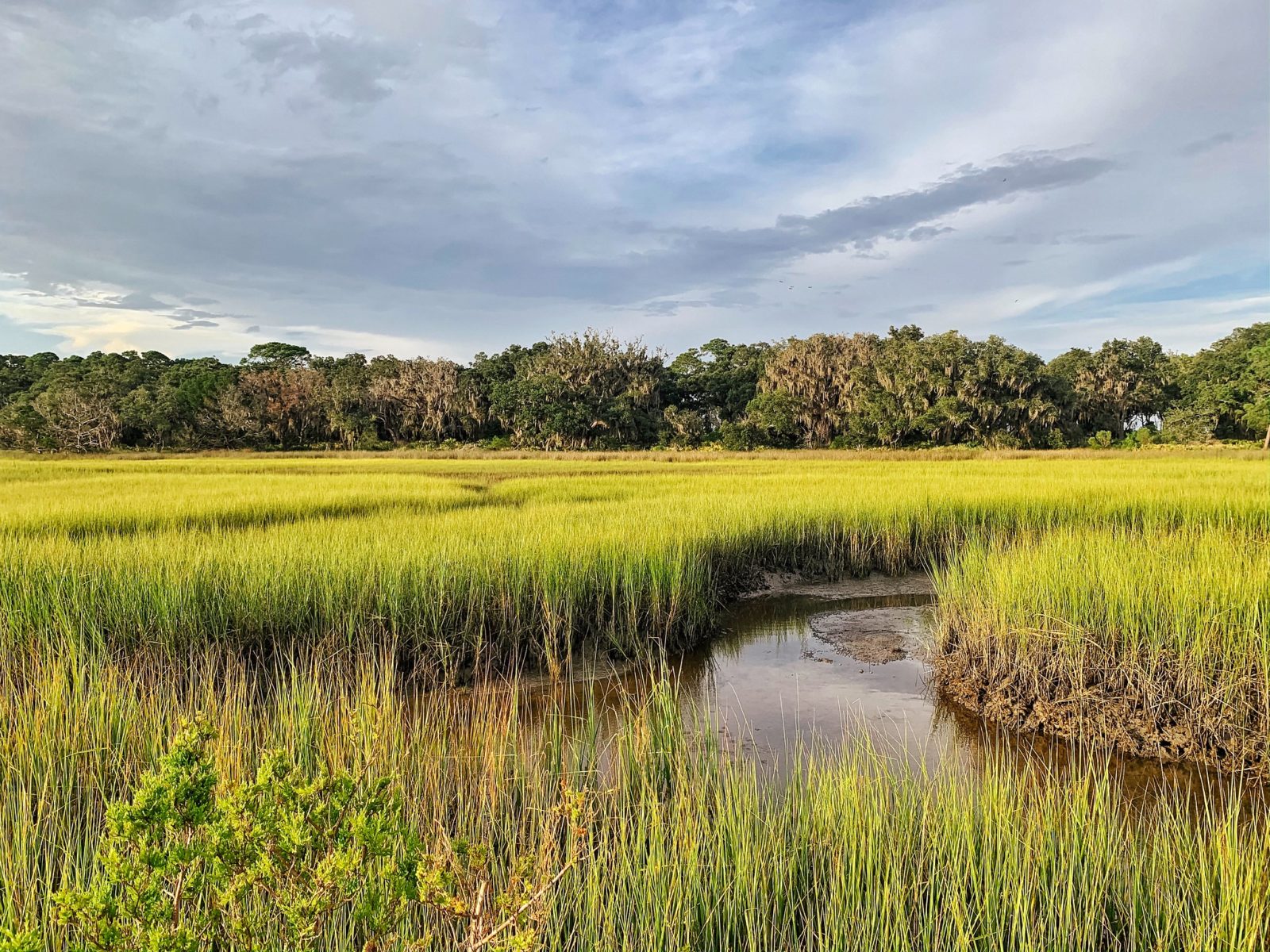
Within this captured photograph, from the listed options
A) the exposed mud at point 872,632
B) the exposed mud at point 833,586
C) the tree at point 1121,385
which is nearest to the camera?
the exposed mud at point 872,632

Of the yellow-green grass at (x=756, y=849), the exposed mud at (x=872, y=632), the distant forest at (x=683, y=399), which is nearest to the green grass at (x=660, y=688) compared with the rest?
the yellow-green grass at (x=756, y=849)

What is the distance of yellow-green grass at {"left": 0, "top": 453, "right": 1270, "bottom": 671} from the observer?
20.3 feet

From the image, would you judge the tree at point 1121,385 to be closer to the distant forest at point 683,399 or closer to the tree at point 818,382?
the distant forest at point 683,399

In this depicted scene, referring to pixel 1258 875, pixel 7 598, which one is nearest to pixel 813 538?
pixel 1258 875

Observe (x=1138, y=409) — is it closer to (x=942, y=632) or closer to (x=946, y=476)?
(x=946, y=476)

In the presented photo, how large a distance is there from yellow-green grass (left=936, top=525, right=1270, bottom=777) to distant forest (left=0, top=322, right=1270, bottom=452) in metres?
39.4

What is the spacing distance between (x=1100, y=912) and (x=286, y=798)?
2730mm

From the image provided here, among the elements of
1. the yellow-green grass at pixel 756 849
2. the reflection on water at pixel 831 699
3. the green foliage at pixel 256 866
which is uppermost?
the green foliage at pixel 256 866

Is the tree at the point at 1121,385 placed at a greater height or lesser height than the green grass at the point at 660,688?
greater

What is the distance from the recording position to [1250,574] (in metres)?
5.81

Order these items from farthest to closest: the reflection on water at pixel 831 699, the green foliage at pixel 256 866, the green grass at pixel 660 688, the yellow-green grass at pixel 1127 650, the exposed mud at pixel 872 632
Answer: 1. the exposed mud at pixel 872 632
2. the yellow-green grass at pixel 1127 650
3. the reflection on water at pixel 831 699
4. the green grass at pixel 660 688
5. the green foliage at pixel 256 866

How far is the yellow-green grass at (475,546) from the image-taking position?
6.19 meters

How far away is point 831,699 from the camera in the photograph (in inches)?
237

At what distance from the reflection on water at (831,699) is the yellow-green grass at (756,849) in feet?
1.29
